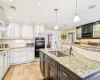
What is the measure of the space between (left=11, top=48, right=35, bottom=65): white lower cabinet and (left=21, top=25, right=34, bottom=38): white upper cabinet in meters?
0.98

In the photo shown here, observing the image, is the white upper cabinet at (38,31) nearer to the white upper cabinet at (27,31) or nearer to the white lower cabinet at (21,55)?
Result: the white upper cabinet at (27,31)

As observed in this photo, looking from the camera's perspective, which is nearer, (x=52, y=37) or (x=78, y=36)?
(x=78, y=36)

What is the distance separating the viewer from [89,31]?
5.25 metres

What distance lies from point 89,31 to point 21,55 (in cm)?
483

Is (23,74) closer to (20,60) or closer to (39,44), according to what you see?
(20,60)

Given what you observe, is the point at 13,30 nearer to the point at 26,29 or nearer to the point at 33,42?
the point at 26,29

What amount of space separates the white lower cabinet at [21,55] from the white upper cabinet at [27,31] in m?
0.98

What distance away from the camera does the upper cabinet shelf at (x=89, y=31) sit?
473 cm

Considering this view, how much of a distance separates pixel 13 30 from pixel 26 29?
2.64 feet

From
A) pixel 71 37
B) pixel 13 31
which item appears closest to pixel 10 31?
pixel 13 31

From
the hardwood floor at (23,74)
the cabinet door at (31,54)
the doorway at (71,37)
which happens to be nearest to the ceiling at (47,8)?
the cabinet door at (31,54)

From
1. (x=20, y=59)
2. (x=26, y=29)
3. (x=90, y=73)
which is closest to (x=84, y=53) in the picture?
(x=90, y=73)

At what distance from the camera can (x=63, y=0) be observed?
2.32 metres

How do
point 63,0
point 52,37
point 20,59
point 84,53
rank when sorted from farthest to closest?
point 52,37 → point 20,59 → point 63,0 → point 84,53
